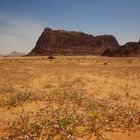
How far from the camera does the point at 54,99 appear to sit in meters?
10.6

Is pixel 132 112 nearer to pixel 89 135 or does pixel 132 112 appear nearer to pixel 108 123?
pixel 108 123

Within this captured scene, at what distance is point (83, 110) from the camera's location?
896 cm

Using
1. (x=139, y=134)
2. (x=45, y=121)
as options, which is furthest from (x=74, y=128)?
(x=139, y=134)

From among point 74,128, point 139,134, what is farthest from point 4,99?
point 139,134

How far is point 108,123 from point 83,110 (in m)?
1.54

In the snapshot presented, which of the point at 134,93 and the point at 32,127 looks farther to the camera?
the point at 134,93

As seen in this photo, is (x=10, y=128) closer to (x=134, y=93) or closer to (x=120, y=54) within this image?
(x=134, y=93)

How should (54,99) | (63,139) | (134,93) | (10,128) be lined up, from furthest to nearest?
(134,93)
(54,99)
(10,128)
(63,139)

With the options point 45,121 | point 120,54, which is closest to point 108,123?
point 45,121

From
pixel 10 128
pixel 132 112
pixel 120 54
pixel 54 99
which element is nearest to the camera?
pixel 10 128

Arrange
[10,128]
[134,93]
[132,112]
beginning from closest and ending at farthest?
[10,128], [132,112], [134,93]

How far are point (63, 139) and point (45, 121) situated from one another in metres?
1.29

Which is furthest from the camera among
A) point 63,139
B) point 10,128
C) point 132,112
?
point 132,112

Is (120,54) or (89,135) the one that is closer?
(89,135)
